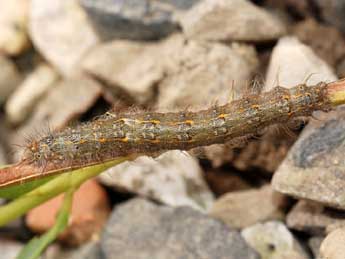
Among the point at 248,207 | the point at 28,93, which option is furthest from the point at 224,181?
the point at 28,93

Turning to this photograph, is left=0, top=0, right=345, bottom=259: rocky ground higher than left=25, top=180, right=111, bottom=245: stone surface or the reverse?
higher

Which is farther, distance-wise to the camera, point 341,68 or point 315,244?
point 341,68

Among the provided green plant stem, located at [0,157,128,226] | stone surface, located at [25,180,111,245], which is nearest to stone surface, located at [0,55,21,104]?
stone surface, located at [25,180,111,245]

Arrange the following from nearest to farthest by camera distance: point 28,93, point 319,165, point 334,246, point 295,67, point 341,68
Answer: point 334,246 < point 319,165 < point 295,67 < point 341,68 < point 28,93

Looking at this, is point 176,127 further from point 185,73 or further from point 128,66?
point 128,66

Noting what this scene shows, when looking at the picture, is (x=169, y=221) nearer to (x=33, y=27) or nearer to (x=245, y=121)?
(x=245, y=121)

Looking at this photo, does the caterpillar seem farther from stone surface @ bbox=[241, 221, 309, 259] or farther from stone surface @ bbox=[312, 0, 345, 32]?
stone surface @ bbox=[312, 0, 345, 32]

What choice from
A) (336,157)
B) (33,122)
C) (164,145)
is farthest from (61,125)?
(336,157)
